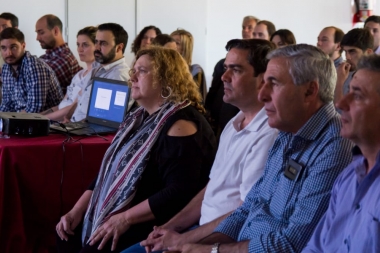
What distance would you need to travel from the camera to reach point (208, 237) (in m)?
2.04

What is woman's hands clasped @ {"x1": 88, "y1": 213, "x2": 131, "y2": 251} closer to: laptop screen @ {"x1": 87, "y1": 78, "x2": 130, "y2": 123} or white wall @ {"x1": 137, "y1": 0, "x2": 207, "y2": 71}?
laptop screen @ {"x1": 87, "y1": 78, "x2": 130, "y2": 123}

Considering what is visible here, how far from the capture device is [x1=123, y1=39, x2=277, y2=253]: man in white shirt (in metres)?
2.12

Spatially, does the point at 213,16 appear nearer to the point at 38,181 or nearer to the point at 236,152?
the point at 38,181

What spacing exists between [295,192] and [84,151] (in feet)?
5.39

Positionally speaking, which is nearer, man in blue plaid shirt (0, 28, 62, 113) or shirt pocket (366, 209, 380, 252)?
shirt pocket (366, 209, 380, 252)

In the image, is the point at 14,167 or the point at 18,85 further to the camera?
the point at 18,85

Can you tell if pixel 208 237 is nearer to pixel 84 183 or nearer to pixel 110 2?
pixel 84 183

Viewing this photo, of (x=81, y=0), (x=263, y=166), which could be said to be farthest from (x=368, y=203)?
(x=81, y=0)

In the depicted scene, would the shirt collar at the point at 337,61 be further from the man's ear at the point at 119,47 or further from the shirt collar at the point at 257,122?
the shirt collar at the point at 257,122

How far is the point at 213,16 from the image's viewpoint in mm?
7707

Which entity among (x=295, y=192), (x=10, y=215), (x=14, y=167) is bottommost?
(x=10, y=215)

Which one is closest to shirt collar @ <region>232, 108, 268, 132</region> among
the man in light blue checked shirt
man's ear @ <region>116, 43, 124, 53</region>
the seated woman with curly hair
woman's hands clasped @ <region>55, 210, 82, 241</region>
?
the man in light blue checked shirt

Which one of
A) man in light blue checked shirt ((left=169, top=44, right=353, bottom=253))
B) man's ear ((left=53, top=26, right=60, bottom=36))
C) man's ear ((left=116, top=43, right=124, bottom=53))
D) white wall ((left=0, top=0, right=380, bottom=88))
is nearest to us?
man in light blue checked shirt ((left=169, top=44, right=353, bottom=253))

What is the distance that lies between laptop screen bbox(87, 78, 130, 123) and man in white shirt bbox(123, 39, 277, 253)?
1303mm
